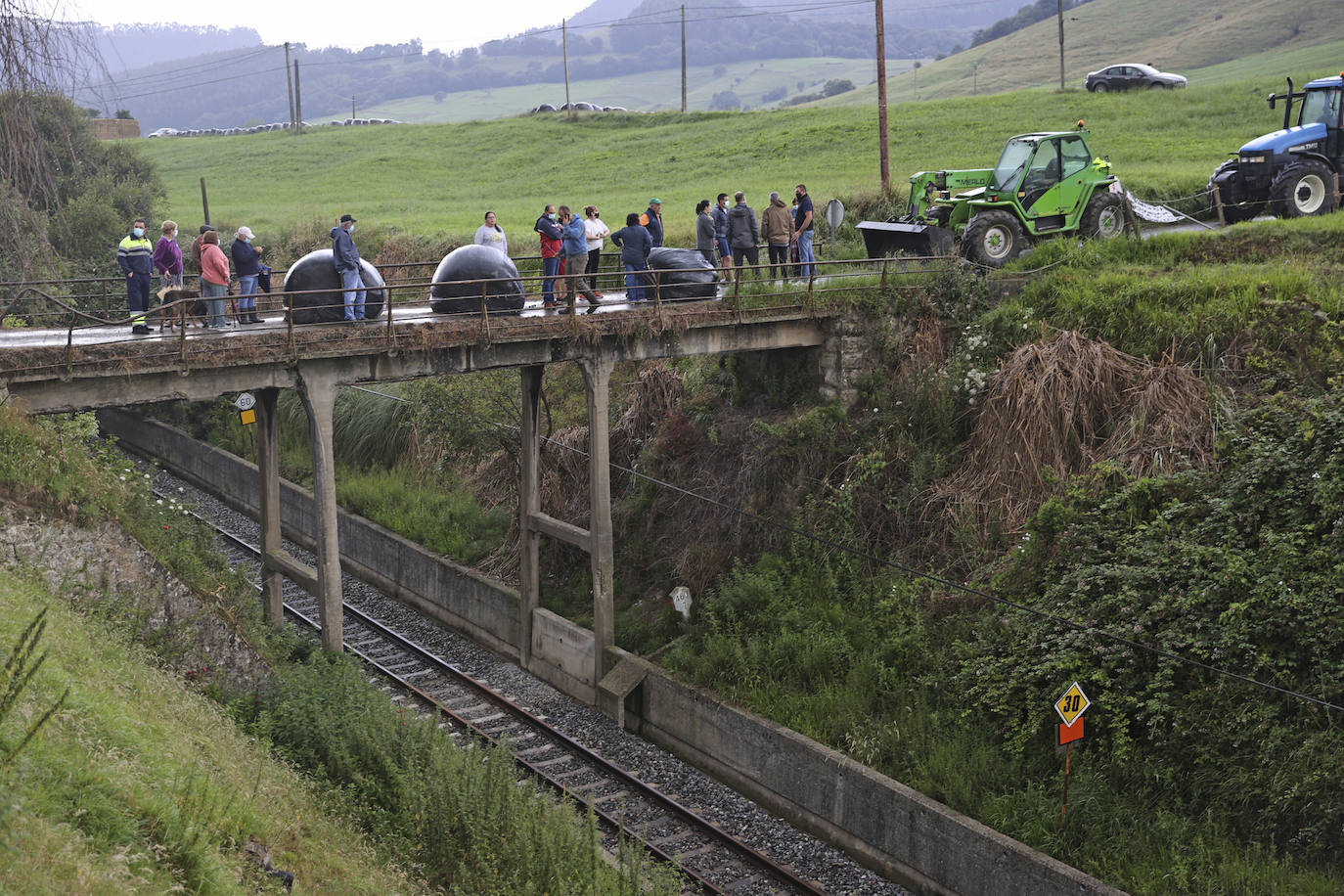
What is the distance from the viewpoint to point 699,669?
1777 centimetres

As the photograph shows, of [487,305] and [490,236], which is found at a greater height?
[490,236]

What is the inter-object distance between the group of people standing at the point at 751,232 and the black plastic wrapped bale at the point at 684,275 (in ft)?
2.58

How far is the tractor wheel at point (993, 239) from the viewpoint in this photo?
829 inches

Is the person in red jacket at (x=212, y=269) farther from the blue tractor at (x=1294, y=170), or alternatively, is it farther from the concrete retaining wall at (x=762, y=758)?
the blue tractor at (x=1294, y=170)

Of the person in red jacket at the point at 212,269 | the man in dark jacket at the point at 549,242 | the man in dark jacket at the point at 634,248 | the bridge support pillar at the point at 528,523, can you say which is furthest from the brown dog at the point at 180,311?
the man in dark jacket at the point at 634,248

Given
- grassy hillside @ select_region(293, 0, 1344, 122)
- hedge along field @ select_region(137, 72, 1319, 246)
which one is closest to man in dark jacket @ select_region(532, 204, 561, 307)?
hedge along field @ select_region(137, 72, 1319, 246)

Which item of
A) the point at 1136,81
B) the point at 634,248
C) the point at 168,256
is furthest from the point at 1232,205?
the point at 1136,81

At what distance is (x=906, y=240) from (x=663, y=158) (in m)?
29.2

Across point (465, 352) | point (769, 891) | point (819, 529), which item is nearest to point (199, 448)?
point (465, 352)

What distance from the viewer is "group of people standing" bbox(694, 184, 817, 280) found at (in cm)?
2106

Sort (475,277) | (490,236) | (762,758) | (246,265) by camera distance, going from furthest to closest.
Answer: (490,236) → (475,277) → (246,265) → (762,758)

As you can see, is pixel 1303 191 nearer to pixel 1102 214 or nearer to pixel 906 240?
pixel 1102 214

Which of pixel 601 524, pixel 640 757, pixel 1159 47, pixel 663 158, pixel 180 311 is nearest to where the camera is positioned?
pixel 180 311

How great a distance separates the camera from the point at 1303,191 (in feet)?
72.4
